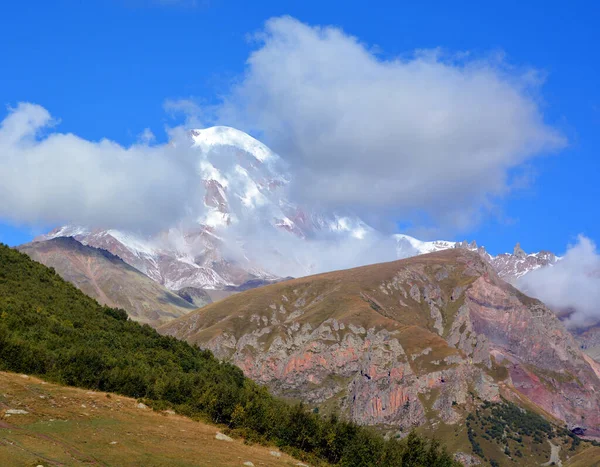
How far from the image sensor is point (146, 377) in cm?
9731

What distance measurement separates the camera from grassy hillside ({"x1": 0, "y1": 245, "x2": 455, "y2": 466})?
8600 cm

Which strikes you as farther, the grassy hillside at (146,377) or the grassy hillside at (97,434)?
the grassy hillside at (146,377)

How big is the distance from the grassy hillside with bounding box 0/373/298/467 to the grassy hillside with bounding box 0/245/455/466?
30.1 feet

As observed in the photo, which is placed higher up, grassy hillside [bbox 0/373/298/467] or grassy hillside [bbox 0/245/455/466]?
grassy hillside [bbox 0/245/455/466]

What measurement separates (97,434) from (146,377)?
40125mm

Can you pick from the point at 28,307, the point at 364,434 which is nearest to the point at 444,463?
the point at 364,434

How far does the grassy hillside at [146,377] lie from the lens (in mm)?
86000

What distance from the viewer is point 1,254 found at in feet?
458

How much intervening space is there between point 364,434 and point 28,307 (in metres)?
62.0

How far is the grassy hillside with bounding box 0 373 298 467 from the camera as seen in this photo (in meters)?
50.1

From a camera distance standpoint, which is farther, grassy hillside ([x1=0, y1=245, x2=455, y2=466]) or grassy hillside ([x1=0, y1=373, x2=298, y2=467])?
grassy hillside ([x1=0, y1=245, x2=455, y2=466])

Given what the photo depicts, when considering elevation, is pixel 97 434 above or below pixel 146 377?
below

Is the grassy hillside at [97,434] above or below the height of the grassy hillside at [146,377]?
below

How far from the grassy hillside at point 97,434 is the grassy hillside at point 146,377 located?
919 centimetres
